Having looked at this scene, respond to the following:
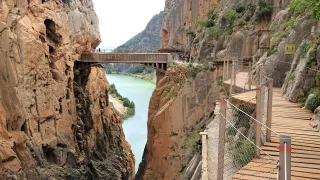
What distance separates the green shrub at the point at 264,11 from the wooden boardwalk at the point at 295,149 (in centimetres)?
1613

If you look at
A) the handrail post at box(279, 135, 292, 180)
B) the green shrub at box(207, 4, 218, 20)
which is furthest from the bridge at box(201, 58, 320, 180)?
the green shrub at box(207, 4, 218, 20)

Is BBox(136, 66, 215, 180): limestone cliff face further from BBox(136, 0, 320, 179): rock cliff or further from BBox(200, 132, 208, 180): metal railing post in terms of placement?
BBox(200, 132, 208, 180): metal railing post

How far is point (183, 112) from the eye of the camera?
22547 mm

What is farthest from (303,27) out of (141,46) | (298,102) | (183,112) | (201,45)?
(141,46)

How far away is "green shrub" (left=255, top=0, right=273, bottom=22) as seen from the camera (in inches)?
999

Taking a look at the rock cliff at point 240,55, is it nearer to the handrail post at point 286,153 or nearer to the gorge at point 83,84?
the gorge at point 83,84

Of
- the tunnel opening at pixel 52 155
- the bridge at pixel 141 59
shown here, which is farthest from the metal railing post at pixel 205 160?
the bridge at pixel 141 59

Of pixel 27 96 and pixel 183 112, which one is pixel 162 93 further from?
pixel 27 96

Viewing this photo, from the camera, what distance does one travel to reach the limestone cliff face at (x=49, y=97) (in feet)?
74.8

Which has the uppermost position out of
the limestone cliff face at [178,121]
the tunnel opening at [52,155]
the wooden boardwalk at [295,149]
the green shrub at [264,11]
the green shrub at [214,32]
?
the green shrub at [264,11]

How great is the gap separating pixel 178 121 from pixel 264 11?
9444mm

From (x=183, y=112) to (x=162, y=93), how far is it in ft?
12.7

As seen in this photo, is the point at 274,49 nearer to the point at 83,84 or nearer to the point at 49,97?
the point at 49,97

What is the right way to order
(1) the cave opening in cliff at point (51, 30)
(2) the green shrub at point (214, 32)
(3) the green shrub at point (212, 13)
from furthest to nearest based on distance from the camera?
(3) the green shrub at point (212, 13), (2) the green shrub at point (214, 32), (1) the cave opening in cliff at point (51, 30)
